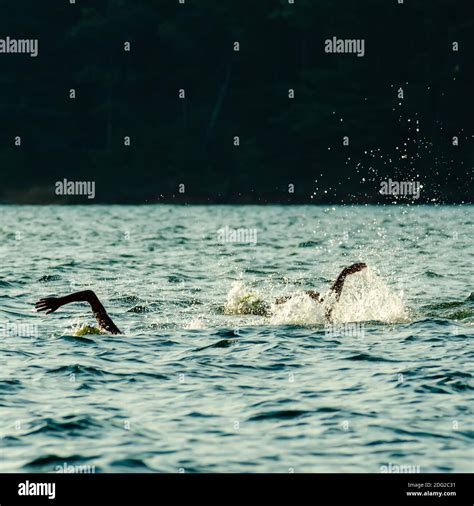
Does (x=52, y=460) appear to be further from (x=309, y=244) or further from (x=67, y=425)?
(x=309, y=244)

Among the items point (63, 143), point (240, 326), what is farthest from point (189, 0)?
point (240, 326)

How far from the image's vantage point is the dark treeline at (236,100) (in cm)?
8038

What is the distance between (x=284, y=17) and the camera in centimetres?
8362

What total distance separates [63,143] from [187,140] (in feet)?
30.6
